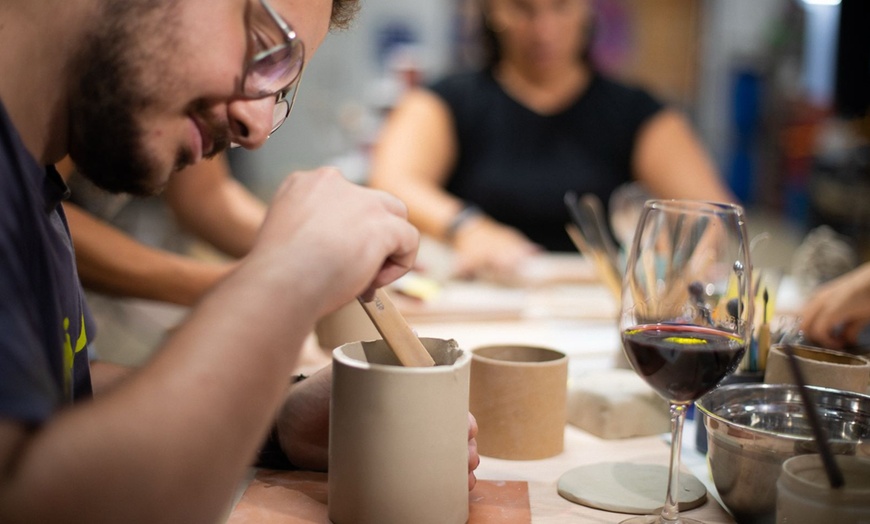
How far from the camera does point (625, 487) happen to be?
2.90ft

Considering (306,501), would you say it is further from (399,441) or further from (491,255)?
(491,255)

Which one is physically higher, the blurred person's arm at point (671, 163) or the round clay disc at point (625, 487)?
the blurred person's arm at point (671, 163)

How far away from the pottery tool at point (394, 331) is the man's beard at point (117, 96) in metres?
0.25

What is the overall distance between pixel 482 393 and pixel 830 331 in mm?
596

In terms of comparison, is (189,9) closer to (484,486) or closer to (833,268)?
(484,486)

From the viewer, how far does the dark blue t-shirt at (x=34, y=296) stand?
0.57m

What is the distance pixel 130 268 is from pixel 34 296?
975 mm

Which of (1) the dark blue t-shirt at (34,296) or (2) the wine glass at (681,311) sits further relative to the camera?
(2) the wine glass at (681,311)

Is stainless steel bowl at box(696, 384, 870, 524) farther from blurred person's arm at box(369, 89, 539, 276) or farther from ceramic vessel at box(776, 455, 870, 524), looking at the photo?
blurred person's arm at box(369, 89, 539, 276)

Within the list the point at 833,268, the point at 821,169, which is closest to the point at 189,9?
the point at 833,268

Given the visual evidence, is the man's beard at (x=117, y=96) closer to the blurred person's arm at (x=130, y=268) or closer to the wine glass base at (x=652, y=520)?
the wine glass base at (x=652, y=520)

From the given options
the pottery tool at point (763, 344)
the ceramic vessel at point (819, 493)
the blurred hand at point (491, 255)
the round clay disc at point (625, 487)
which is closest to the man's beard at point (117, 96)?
the round clay disc at point (625, 487)

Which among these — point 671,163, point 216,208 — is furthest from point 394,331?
point 671,163

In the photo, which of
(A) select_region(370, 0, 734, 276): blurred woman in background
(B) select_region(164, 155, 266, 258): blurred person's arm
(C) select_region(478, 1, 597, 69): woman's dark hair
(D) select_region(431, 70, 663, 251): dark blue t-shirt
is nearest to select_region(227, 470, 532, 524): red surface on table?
(B) select_region(164, 155, 266, 258): blurred person's arm
